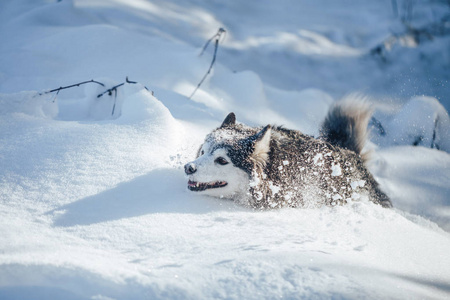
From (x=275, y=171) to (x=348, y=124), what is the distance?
4.59 ft

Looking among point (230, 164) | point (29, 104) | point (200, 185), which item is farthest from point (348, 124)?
point (29, 104)

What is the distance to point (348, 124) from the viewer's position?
3.74 metres

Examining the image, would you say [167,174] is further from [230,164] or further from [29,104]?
[29,104]

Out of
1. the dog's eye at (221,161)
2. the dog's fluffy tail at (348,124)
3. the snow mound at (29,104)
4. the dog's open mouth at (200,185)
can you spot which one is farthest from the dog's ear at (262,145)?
the snow mound at (29,104)

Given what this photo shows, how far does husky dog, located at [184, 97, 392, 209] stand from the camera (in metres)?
2.63

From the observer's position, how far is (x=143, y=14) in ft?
19.8

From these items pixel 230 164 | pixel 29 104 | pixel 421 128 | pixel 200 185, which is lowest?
→ pixel 200 185

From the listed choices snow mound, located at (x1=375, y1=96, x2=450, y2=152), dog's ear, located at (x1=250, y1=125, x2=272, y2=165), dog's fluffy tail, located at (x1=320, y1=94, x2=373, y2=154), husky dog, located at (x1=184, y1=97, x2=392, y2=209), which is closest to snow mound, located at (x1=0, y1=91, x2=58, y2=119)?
husky dog, located at (x1=184, y1=97, x2=392, y2=209)

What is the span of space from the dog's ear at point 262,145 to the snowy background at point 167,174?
Answer: 41cm

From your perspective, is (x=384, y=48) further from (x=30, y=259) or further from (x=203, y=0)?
(x=30, y=259)

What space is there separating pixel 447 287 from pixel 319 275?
2.67ft

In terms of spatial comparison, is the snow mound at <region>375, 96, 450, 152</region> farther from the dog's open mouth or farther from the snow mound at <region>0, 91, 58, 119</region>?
the snow mound at <region>0, 91, 58, 119</region>

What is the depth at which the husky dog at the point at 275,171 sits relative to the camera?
8.64ft

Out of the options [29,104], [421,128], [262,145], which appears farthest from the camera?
[421,128]
